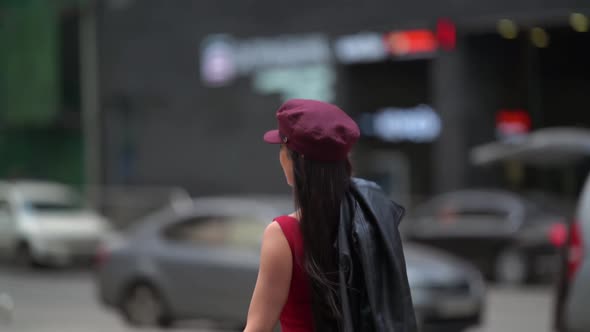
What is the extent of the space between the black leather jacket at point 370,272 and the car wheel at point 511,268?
13798 millimetres

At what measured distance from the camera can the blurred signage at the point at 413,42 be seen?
2290 cm

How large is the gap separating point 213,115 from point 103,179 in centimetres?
414

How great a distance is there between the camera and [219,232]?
11484 millimetres

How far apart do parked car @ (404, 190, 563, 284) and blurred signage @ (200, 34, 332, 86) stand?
695cm

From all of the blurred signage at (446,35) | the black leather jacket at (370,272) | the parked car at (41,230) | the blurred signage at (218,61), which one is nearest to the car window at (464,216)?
the blurred signage at (446,35)

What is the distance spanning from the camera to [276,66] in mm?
25391

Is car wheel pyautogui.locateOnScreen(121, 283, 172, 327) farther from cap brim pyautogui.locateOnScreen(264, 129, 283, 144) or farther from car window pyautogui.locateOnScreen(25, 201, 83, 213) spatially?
car window pyautogui.locateOnScreen(25, 201, 83, 213)

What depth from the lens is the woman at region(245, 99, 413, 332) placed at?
3.08 m

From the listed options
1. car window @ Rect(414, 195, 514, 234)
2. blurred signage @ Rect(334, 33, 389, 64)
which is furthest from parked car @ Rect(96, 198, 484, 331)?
blurred signage @ Rect(334, 33, 389, 64)

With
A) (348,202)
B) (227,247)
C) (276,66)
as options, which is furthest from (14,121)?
(348,202)

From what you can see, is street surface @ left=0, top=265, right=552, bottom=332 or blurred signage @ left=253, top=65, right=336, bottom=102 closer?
street surface @ left=0, top=265, right=552, bottom=332

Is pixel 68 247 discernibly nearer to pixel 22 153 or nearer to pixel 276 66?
pixel 276 66

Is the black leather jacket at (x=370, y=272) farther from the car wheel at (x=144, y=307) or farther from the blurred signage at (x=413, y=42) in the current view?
the blurred signage at (x=413, y=42)

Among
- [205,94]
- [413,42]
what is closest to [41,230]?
[205,94]
